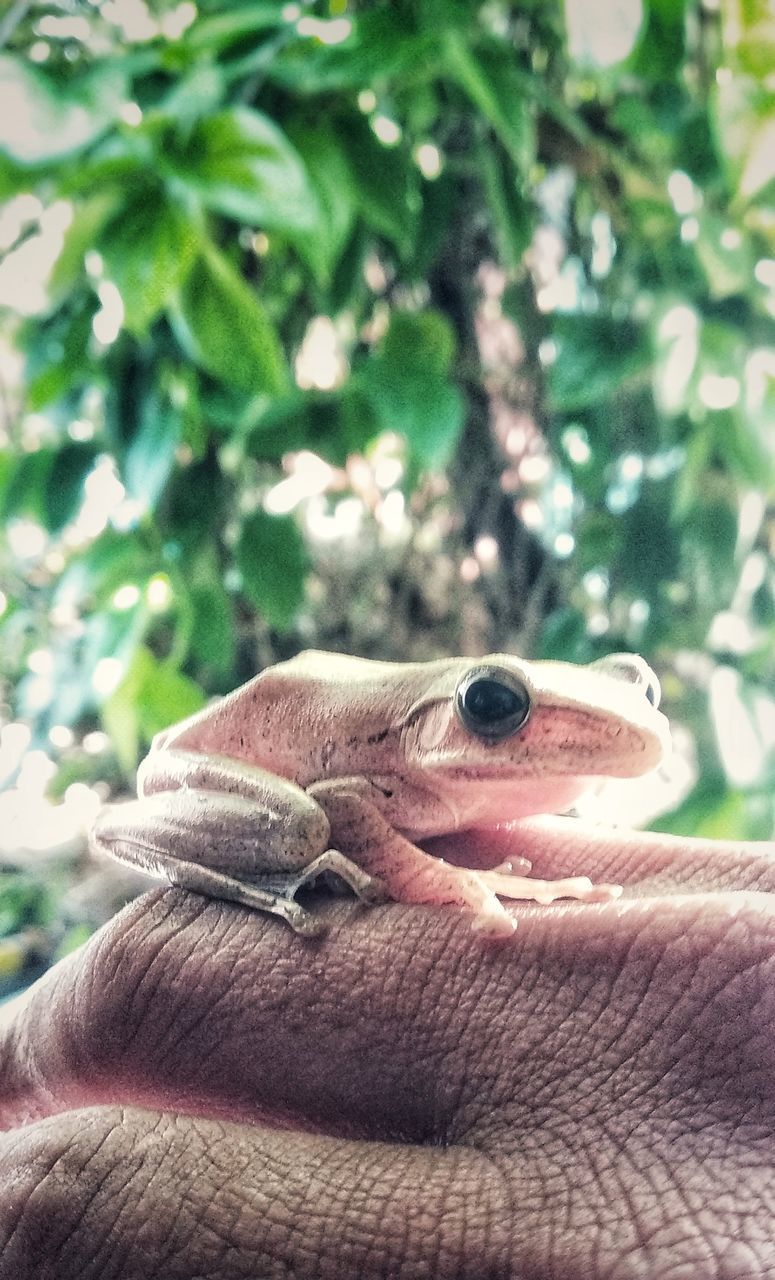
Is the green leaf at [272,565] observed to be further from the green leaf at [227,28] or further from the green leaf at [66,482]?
the green leaf at [227,28]

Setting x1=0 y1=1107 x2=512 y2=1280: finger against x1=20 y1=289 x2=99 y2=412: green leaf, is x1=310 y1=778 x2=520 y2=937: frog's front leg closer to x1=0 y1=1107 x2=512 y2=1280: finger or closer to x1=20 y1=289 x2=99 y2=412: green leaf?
x1=0 y1=1107 x2=512 y2=1280: finger

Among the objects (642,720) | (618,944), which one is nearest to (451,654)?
(642,720)

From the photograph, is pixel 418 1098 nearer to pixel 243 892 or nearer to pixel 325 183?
pixel 243 892

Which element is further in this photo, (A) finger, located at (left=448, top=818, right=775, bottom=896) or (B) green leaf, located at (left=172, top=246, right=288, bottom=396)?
(B) green leaf, located at (left=172, top=246, right=288, bottom=396)

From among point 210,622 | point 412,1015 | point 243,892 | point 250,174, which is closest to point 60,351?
point 210,622

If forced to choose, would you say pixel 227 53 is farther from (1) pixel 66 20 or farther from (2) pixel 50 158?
(1) pixel 66 20

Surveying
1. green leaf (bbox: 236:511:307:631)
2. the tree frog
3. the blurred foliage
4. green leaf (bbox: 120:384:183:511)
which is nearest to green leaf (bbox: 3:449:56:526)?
the blurred foliage
